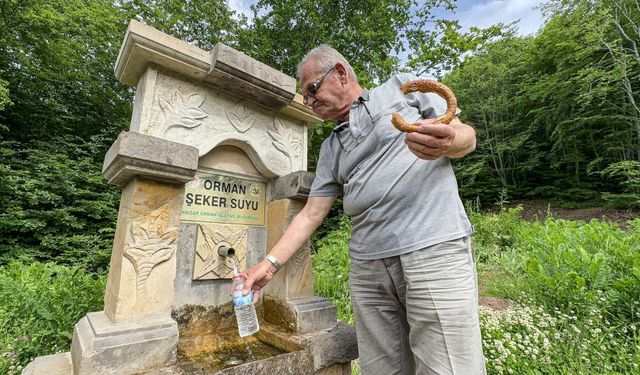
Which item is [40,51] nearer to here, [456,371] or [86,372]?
[86,372]

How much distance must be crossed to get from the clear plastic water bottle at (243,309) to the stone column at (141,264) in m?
0.31

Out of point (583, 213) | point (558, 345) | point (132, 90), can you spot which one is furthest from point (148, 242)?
point (583, 213)

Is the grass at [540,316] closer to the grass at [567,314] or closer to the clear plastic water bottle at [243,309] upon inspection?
the grass at [567,314]

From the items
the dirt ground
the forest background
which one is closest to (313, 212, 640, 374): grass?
the forest background

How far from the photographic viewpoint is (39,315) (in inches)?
96.1

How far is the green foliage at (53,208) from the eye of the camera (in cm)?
568

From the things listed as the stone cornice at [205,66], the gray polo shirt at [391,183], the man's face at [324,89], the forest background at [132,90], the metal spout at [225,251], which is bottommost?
the metal spout at [225,251]

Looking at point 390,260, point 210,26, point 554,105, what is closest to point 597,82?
point 554,105

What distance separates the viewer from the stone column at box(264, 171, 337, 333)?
6.24ft

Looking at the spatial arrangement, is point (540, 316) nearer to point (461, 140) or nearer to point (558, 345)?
point (558, 345)

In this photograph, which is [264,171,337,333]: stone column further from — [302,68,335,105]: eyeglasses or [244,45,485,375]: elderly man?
[302,68,335,105]: eyeglasses

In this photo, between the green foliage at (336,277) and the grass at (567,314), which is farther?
the green foliage at (336,277)

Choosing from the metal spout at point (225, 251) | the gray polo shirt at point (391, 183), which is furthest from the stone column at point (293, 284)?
the gray polo shirt at point (391, 183)

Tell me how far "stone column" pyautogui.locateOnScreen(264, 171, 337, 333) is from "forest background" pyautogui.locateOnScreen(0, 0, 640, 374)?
67.4 inches
